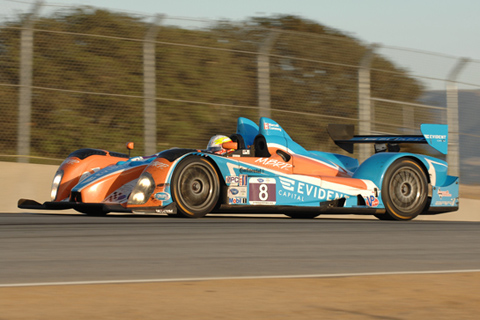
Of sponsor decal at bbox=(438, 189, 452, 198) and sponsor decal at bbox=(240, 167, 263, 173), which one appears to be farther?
sponsor decal at bbox=(438, 189, 452, 198)

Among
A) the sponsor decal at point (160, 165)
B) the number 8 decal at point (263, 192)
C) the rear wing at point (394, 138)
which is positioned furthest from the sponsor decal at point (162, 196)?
the rear wing at point (394, 138)

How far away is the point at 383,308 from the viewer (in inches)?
155

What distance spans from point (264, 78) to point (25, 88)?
3.85 metres

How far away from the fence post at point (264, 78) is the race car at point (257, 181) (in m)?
2.30

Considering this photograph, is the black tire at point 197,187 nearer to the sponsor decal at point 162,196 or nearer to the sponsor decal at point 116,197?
the sponsor decal at point 162,196

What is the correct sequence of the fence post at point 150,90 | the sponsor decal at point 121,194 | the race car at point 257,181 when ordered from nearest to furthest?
the race car at point 257,181
the sponsor decal at point 121,194
the fence post at point 150,90

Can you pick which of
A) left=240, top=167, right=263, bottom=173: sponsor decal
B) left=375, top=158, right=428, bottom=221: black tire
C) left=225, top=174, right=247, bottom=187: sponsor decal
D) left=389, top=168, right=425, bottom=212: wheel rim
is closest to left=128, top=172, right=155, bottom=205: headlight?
left=225, top=174, right=247, bottom=187: sponsor decal

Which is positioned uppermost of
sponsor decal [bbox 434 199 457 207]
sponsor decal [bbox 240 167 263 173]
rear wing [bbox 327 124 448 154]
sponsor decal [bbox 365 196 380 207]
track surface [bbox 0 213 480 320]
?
rear wing [bbox 327 124 448 154]

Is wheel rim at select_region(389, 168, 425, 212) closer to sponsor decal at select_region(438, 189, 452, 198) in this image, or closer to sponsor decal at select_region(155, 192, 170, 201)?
sponsor decal at select_region(438, 189, 452, 198)

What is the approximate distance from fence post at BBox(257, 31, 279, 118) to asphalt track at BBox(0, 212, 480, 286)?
4.16m

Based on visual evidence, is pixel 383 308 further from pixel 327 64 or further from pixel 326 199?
pixel 327 64

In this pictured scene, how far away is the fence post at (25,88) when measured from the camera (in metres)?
11.2

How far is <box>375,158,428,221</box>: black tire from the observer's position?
9789 millimetres

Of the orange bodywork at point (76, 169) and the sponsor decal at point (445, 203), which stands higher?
the orange bodywork at point (76, 169)
